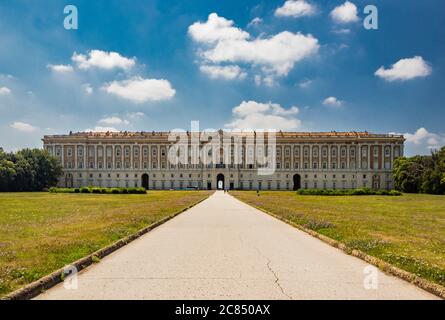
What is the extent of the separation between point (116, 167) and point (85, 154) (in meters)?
9.48

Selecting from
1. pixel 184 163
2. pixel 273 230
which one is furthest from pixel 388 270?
pixel 184 163

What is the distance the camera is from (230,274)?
28.2 ft

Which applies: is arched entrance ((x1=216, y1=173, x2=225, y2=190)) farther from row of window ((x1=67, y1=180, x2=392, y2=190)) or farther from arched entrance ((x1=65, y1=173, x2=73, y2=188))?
arched entrance ((x1=65, y1=173, x2=73, y2=188))

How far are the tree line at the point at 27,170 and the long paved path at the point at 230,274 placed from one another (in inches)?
3108

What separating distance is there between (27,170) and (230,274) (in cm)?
8893

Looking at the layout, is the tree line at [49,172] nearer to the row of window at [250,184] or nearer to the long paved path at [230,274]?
the row of window at [250,184]

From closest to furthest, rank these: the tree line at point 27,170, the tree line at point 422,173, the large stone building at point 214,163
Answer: the tree line at point 422,173
the tree line at point 27,170
the large stone building at point 214,163

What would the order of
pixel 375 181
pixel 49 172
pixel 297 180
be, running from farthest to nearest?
1. pixel 297 180
2. pixel 375 181
3. pixel 49 172

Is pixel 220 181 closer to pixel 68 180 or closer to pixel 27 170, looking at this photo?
pixel 68 180

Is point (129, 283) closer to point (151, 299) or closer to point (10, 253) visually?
point (151, 299)

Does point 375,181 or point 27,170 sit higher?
point 27,170

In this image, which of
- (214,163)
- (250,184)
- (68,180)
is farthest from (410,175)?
(68,180)

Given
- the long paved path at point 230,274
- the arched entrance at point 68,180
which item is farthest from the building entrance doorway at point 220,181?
the long paved path at point 230,274

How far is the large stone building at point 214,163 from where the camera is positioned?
122 m
